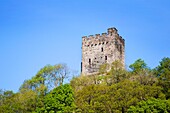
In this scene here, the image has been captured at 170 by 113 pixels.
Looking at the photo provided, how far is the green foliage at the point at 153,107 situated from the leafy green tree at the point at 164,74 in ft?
10.2

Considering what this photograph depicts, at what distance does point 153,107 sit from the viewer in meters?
34.2

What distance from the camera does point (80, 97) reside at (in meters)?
39.9

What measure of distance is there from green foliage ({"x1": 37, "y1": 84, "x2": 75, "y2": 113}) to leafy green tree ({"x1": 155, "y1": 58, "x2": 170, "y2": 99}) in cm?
987

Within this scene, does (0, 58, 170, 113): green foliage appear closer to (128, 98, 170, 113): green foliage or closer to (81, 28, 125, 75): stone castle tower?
(128, 98, 170, 113): green foliage

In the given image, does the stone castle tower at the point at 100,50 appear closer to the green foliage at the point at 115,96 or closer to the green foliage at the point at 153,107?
the green foliage at the point at 115,96

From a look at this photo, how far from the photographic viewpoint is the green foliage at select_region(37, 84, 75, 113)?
3859cm

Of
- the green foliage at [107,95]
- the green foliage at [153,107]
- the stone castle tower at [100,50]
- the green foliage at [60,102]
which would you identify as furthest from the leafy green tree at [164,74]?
the stone castle tower at [100,50]

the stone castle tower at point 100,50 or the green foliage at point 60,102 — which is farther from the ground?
the stone castle tower at point 100,50

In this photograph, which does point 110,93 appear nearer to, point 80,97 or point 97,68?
point 80,97

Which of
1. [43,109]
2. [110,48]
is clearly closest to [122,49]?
[110,48]

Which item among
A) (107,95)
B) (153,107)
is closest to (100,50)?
(107,95)

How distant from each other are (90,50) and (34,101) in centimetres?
1465

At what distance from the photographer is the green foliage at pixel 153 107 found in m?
33.9

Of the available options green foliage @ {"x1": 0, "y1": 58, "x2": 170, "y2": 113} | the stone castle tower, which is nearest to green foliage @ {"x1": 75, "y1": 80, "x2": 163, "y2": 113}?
green foliage @ {"x1": 0, "y1": 58, "x2": 170, "y2": 113}
